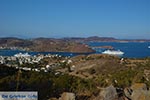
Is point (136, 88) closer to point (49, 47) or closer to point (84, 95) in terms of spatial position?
point (84, 95)

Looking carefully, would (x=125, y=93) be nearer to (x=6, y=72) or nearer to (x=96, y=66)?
(x=6, y=72)

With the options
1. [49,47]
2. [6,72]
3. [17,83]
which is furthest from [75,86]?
[49,47]

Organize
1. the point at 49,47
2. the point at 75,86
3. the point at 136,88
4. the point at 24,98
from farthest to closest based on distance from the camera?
1. the point at 49,47
2. the point at 75,86
3. the point at 136,88
4. the point at 24,98

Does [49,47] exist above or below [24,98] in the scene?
below

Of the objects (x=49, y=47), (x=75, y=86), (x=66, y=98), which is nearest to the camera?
→ (x=66, y=98)

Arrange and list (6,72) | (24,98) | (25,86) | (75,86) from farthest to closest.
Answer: (6,72) < (75,86) < (25,86) < (24,98)

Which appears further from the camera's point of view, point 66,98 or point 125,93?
point 125,93

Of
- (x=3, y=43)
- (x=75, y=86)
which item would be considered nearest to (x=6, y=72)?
(x=75, y=86)

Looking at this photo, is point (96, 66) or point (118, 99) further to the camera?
point (96, 66)

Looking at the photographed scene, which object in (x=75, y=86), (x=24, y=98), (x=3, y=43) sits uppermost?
(x=24, y=98)
